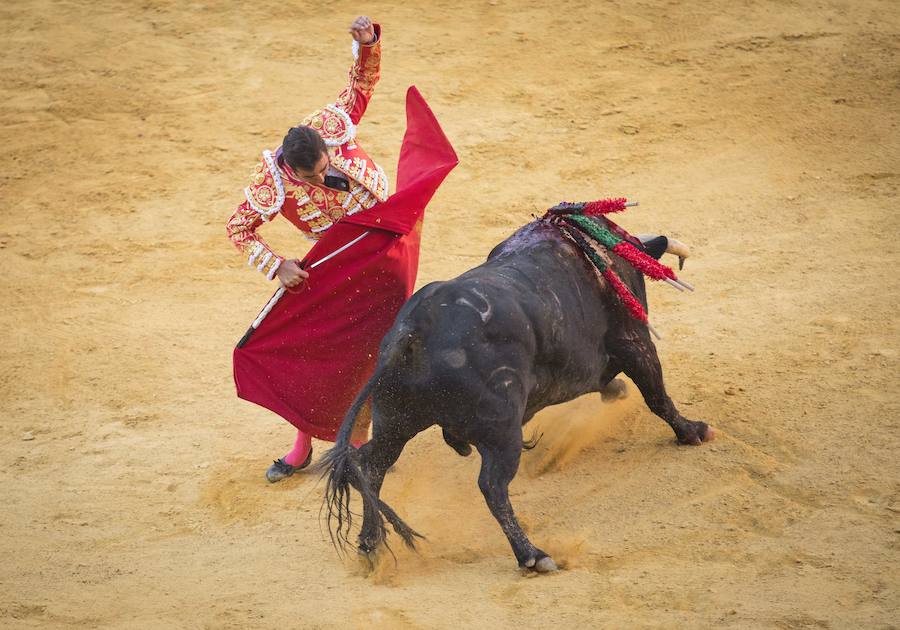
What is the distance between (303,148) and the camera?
427 centimetres

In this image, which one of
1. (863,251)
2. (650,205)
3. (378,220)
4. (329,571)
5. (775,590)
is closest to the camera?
(775,590)

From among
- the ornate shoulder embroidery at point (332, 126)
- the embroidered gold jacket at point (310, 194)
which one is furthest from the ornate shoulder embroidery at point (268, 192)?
the ornate shoulder embroidery at point (332, 126)

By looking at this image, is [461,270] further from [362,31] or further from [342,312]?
[362,31]

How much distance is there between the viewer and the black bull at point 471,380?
389cm

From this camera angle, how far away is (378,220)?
458 cm

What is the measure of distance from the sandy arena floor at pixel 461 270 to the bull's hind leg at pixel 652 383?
0.36ft

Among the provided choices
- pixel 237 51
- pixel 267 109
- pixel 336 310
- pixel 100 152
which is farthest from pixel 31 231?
pixel 336 310

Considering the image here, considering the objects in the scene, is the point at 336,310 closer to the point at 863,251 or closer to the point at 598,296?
the point at 598,296

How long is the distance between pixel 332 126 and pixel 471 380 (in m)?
1.43

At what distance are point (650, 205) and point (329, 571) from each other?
4.29 m

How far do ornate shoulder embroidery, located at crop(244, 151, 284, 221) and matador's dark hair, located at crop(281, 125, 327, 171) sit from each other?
0.75 feet

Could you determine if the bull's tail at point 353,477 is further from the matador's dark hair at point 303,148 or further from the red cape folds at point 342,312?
the matador's dark hair at point 303,148

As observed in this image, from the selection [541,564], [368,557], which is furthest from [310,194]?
[541,564]

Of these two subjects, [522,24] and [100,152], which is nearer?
[100,152]
